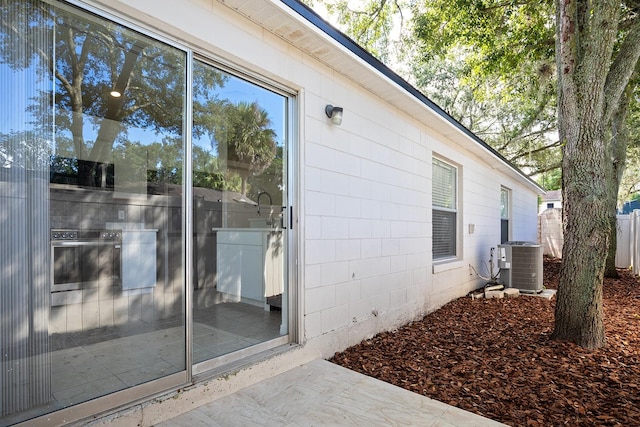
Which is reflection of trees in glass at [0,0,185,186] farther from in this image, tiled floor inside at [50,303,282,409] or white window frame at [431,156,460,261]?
white window frame at [431,156,460,261]

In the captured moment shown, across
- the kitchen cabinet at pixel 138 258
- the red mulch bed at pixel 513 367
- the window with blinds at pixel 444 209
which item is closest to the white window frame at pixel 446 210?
the window with blinds at pixel 444 209

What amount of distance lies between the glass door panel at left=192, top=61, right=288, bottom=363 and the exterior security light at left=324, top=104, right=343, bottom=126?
0.44m

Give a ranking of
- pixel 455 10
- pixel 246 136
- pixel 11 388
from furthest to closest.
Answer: pixel 455 10 < pixel 246 136 < pixel 11 388

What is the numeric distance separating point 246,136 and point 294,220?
1398 mm

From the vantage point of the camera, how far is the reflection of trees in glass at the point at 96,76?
1.80 m

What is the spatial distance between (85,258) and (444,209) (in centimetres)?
502

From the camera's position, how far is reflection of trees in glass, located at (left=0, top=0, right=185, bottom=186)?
5.90 ft

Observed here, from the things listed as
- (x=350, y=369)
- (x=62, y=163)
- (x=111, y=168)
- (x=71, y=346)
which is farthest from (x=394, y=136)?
(x=71, y=346)

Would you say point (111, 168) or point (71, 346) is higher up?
point (111, 168)

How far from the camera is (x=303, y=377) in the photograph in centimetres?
279

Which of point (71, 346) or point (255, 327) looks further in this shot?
point (255, 327)

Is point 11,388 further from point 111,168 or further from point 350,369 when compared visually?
point 350,369

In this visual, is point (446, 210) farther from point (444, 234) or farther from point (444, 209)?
point (444, 234)

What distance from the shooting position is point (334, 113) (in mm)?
3352
